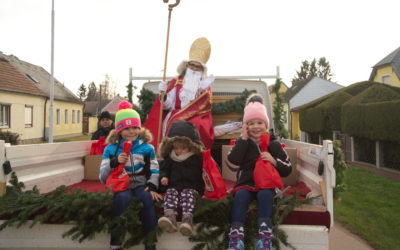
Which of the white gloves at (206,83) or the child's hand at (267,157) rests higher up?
the white gloves at (206,83)

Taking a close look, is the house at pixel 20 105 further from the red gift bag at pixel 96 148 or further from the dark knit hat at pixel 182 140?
the dark knit hat at pixel 182 140

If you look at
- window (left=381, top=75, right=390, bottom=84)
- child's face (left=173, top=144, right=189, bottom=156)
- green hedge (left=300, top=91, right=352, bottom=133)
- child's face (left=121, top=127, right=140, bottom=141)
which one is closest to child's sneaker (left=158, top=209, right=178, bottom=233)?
child's face (left=173, top=144, right=189, bottom=156)

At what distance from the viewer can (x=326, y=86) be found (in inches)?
1647

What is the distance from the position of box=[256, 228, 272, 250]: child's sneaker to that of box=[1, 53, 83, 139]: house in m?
26.4

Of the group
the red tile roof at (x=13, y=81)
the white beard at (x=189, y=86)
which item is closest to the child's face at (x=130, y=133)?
the white beard at (x=189, y=86)

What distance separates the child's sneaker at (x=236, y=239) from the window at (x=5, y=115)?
22014 mm

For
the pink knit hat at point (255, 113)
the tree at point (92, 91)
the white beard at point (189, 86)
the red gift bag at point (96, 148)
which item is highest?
the tree at point (92, 91)

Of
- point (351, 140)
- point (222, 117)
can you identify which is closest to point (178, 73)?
point (222, 117)

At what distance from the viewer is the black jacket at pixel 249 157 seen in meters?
2.85

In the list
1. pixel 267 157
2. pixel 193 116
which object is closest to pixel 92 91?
pixel 193 116

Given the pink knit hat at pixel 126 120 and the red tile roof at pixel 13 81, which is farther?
the red tile roof at pixel 13 81

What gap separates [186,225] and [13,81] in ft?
76.7

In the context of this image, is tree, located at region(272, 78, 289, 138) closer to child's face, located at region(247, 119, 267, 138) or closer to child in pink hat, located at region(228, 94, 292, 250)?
child in pink hat, located at region(228, 94, 292, 250)

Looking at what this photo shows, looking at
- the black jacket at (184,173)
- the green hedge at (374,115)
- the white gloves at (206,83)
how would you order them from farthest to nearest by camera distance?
the green hedge at (374,115) → the white gloves at (206,83) → the black jacket at (184,173)
